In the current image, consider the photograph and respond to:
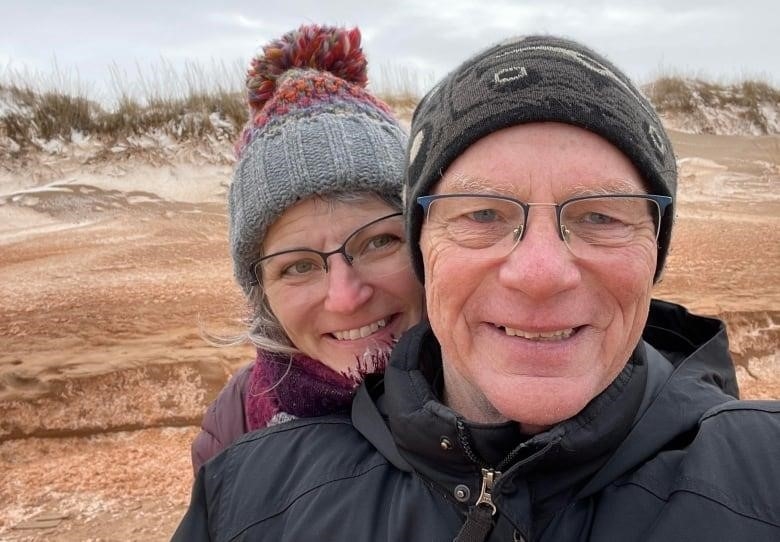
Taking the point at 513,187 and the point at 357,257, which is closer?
the point at 513,187

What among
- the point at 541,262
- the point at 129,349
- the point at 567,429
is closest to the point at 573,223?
the point at 541,262

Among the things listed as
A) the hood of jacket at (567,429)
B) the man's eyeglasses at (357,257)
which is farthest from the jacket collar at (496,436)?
the man's eyeglasses at (357,257)

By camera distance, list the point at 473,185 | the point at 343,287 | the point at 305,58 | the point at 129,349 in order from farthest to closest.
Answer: the point at 129,349 < the point at 305,58 < the point at 343,287 < the point at 473,185

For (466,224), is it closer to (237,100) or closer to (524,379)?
(524,379)

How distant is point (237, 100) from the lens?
39.0ft

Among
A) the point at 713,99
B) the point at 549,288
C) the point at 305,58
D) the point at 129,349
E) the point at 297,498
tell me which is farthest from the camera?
the point at 713,99

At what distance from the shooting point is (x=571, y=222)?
1.27 meters

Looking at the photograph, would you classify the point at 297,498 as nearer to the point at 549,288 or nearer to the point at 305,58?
the point at 549,288

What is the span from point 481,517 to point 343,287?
3.02 feet

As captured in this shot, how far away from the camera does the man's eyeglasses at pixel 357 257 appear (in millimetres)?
1992

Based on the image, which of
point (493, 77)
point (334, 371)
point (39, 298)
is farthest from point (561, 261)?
point (39, 298)

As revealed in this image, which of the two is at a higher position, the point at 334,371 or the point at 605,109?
the point at 605,109

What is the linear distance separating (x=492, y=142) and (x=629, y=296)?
1.40ft

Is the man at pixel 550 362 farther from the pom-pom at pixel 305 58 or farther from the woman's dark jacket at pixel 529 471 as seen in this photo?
the pom-pom at pixel 305 58
